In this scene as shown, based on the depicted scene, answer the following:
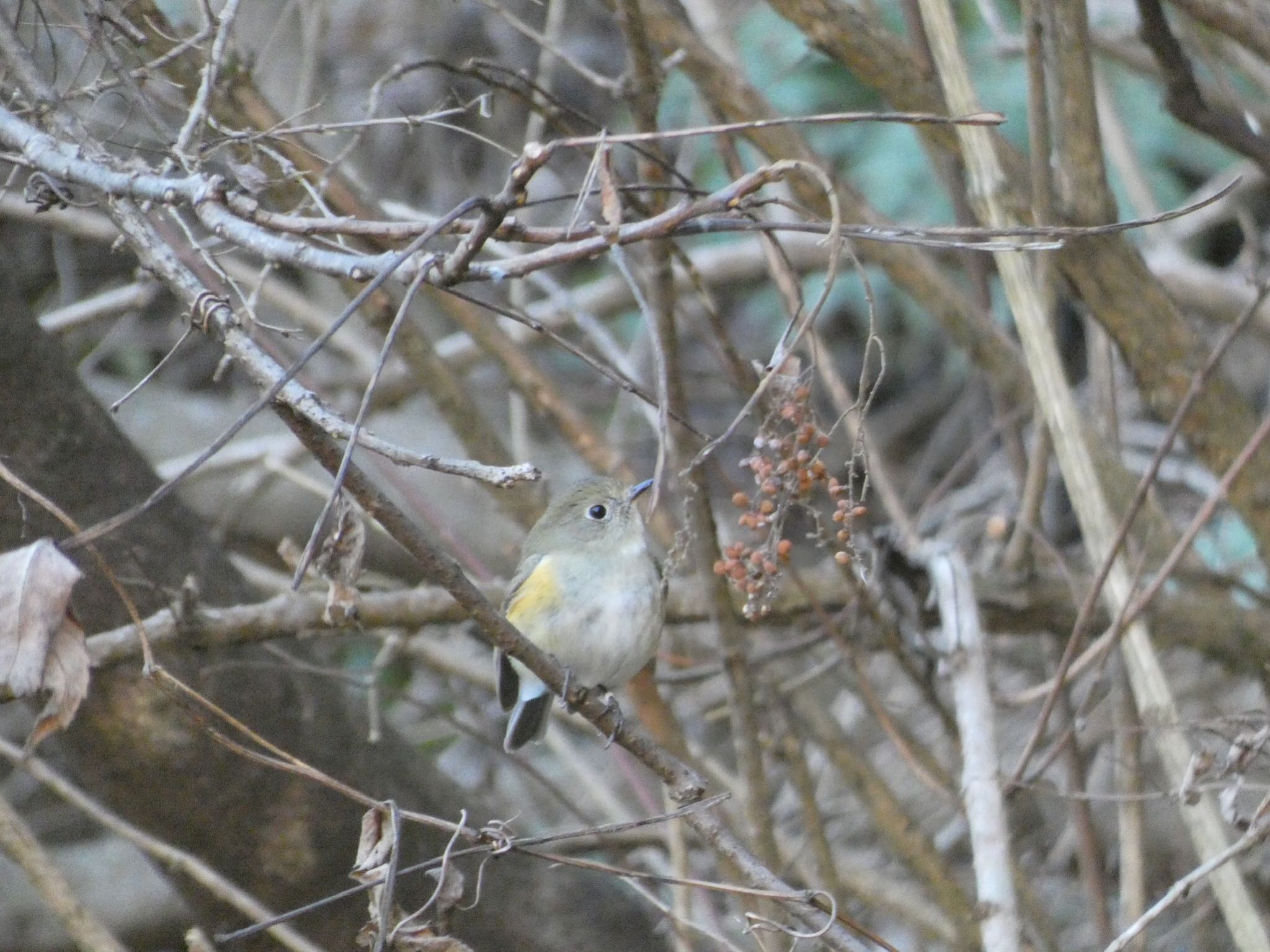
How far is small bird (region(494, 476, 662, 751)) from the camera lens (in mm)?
3186

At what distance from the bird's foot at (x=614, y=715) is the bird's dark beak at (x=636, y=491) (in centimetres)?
44

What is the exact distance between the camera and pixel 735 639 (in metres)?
3.09

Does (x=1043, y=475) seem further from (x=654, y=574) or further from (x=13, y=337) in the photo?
(x=13, y=337)

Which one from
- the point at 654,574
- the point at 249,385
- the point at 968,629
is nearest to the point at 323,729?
the point at 654,574

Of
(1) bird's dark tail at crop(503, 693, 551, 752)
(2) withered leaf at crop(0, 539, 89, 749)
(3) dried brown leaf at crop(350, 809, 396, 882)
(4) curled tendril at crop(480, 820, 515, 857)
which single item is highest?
(2) withered leaf at crop(0, 539, 89, 749)

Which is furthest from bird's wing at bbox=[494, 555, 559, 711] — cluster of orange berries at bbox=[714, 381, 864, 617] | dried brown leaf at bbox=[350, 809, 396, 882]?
dried brown leaf at bbox=[350, 809, 396, 882]

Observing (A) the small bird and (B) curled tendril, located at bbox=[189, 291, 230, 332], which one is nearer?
(B) curled tendril, located at bbox=[189, 291, 230, 332]

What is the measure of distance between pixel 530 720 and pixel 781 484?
173 centimetres

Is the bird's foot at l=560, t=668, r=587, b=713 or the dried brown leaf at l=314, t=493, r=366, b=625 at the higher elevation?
the dried brown leaf at l=314, t=493, r=366, b=625

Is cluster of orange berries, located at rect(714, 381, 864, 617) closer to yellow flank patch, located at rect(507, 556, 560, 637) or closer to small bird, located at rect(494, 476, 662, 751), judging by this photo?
small bird, located at rect(494, 476, 662, 751)

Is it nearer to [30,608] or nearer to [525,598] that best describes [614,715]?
[525,598]

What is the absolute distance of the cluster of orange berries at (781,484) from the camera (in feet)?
6.16

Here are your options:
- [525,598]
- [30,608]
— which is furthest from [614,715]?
[30,608]

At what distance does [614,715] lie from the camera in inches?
106
